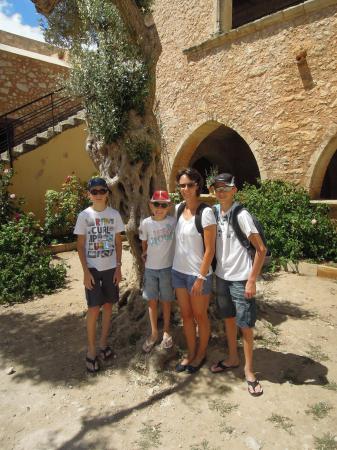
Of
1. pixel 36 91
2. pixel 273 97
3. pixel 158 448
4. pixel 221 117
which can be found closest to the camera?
pixel 158 448

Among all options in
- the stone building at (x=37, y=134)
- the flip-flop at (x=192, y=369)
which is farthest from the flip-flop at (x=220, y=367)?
the stone building at (x=37, y=134)

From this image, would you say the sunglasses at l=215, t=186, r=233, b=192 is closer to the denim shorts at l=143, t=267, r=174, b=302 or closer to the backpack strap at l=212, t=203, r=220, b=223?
the backpack strap at l=212, t=203, r=220, b=223

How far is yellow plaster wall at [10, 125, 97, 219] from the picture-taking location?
Result: 895cm

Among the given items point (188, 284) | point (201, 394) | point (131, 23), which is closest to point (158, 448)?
point (201, 394)

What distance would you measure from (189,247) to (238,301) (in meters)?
0.58

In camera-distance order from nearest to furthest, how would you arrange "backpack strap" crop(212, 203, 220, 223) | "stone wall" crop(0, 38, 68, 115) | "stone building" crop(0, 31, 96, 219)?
"backpack strap" crop(212, 203, 220, 223) → "stone building" crop(0, 31, 96, 219) → "stone wall" crop(0, 38, 68, 115)

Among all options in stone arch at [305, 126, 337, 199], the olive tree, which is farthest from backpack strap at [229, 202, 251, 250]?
stone arch at [305, 126, 337, 199]

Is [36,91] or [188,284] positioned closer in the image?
[188,284]

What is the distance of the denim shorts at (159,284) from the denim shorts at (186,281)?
0.49 ft

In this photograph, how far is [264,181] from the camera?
7.86m

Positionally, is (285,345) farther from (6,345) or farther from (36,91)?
(36,91)

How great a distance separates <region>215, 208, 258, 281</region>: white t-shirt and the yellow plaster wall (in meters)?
6.92

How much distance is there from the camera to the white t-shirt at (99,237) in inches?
133

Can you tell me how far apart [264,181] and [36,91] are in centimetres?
811
